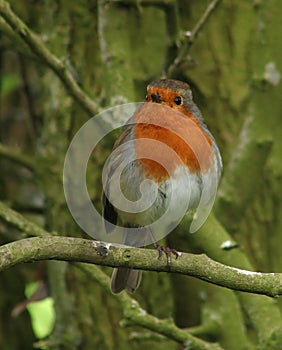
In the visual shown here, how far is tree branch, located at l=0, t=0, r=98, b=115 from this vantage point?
10.1 feet

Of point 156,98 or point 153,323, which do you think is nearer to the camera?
point 153,323

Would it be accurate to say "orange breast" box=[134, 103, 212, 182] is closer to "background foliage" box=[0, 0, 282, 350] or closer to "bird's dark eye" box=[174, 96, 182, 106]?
"bird's dark eye" box=[174, 96, 182, 106]

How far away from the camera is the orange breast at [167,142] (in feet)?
9.98

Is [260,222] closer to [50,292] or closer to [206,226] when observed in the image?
[206,226]

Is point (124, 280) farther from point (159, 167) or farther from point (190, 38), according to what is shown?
point (190, 38)

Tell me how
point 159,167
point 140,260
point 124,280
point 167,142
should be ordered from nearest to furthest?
point 140,260, point 159,167, point 167,142, point 124,280

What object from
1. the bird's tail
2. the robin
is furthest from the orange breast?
the bird's tail

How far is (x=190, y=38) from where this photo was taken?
3332 mm

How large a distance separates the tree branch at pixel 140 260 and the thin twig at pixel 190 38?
127cm

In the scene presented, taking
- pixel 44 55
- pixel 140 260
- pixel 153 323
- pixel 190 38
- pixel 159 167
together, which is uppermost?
pixel 190 38

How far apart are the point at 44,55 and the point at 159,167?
0.68 meters

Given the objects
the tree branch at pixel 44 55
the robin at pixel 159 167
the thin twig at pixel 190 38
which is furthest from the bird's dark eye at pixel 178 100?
the tree branch at pixel 44 55

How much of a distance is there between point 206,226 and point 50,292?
137cm

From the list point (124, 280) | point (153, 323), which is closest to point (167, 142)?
point (124, 280)
